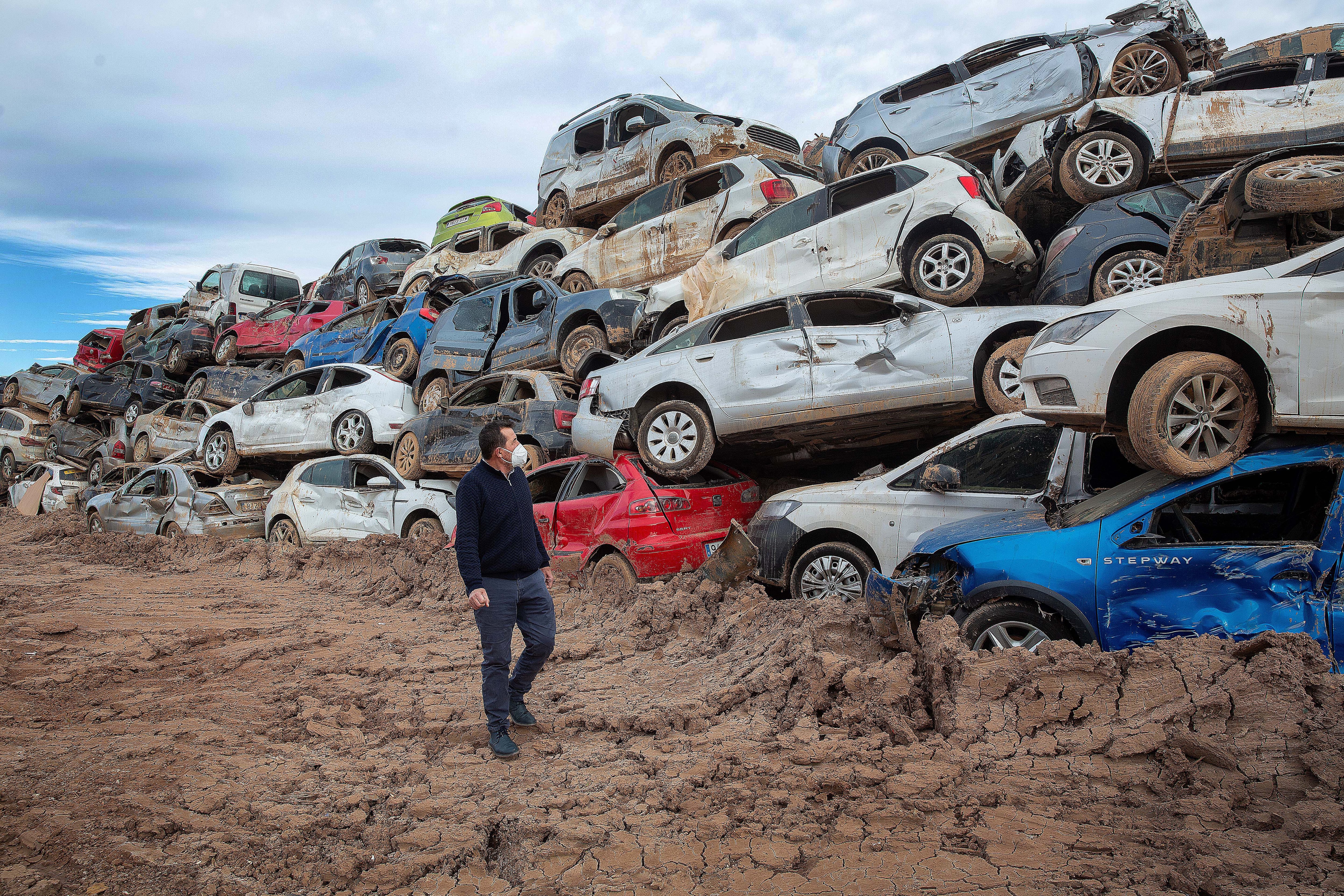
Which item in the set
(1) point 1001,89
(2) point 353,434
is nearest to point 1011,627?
(1) point 1001,89

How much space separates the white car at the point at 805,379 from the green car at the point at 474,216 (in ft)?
47.7

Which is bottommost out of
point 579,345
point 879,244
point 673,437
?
point 673,437

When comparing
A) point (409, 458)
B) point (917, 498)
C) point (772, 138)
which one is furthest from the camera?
point (772, 138)

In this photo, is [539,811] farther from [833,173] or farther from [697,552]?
[833,173]

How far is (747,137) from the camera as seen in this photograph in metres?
14.1

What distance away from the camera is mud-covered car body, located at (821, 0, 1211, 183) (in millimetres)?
10172

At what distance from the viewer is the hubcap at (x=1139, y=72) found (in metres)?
9.98

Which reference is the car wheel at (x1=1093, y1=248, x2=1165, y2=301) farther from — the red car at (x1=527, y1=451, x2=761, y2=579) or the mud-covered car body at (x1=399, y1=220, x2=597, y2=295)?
the mud-covered car body at (x1=399, y1=220, x2=597, y2=295)

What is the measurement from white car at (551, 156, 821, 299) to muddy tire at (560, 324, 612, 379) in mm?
875

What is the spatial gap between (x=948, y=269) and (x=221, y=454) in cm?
1211

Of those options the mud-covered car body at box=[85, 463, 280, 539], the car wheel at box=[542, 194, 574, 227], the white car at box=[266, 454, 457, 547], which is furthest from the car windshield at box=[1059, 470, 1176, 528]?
the car wheel at box=[542, 194, 574, 227]

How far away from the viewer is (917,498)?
5.50 metres

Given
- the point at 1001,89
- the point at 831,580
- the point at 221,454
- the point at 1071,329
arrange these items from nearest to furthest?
the point at 1071,329 → the point at 831,580 → the point at 1001,89 → the point at 221,454

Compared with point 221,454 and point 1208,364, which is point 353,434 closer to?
point 221,454
